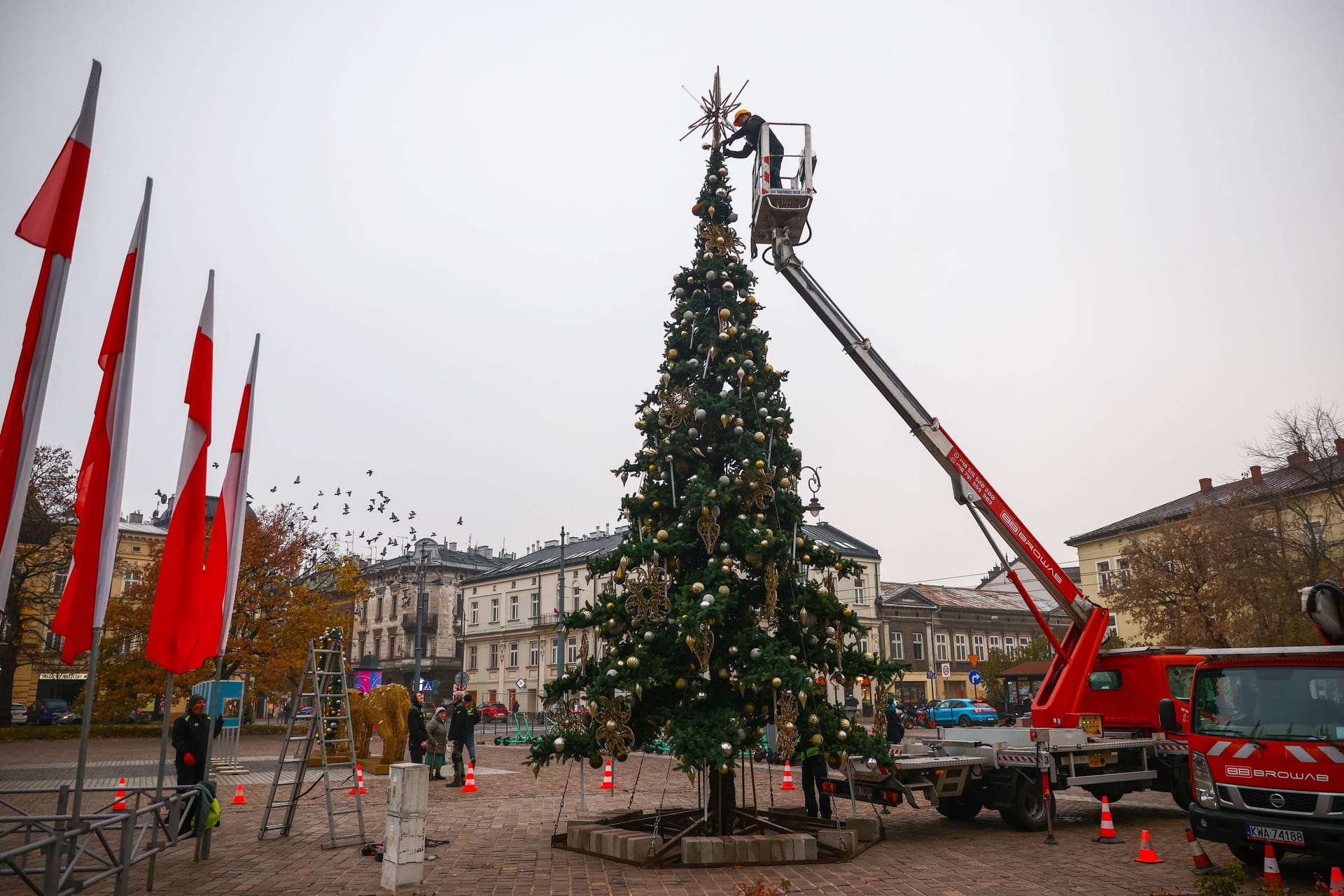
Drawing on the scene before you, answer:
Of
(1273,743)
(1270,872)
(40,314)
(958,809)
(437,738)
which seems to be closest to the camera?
(40,314)

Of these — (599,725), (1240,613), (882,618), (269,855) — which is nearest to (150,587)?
(269,855)

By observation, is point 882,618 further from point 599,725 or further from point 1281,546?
point 599,725

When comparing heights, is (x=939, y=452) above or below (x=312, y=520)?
below

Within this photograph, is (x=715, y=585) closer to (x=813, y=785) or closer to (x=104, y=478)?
(x=813, y=785)

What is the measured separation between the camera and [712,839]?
9.90m

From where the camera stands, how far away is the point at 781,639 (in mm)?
10453

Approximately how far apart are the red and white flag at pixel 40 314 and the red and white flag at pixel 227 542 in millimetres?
3204

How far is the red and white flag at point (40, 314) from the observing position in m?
6.53

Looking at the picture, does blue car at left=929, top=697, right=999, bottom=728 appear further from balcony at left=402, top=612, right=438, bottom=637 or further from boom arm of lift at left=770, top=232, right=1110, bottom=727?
balcony at left=402, top=612, right=438, bottom=637

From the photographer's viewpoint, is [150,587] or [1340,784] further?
[150,587]

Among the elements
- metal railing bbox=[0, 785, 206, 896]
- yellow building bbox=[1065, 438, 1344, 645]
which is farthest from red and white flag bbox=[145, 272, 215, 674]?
yellow building bbox=[1065, 438, 1344, 645]

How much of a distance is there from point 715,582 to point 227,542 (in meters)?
5.78

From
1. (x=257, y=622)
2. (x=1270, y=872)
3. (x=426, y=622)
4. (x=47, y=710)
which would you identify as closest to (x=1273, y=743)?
(x=1270, y=872)

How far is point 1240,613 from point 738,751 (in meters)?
31.7
